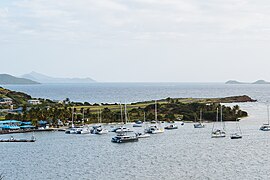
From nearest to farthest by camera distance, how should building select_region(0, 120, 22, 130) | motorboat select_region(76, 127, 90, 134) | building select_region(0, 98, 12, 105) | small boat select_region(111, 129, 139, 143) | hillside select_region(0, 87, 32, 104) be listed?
small boat select_region(111, 129, 139, 143), motorboat select_region(76, 127, 90, 134), building select_region(0, 120, 22, 130), building select_region(0, 98, 12, 105), hillside select_region(0, 87, 32, 104)

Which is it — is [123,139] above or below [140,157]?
above

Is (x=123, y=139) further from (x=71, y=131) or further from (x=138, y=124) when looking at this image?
(x=138, y=124)

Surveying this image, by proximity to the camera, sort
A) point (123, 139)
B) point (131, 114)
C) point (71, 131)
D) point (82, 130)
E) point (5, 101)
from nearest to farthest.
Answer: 1. point (123, 139)
2. point (71, 131)
3. point (82, 130)
4. point (131, 114)
5. point (5, 101)

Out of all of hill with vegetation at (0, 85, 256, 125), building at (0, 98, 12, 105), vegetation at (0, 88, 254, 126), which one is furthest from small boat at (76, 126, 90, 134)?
building at (0, 98, 12, 105)

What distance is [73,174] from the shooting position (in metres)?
46.2

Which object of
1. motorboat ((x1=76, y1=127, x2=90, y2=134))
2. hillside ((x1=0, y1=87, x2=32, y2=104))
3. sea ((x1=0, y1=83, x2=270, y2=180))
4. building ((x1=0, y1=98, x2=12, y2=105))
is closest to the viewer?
sea ((x1=0, y1=83, x2=270, y2=180))

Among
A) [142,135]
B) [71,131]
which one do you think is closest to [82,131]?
[71,131]

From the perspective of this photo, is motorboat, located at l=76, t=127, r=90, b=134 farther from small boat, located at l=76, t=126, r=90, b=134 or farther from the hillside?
the hillside

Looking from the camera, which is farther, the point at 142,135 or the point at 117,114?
the point at 117,114

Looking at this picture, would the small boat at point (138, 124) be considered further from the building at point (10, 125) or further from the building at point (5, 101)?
the building at point (5, 101)

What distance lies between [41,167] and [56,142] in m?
17.8

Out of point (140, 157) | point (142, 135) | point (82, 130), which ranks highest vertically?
point (82, 130)

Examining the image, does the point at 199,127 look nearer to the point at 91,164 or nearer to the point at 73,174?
the point at 91,164

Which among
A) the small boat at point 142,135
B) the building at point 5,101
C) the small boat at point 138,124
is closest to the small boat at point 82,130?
the small boat at point 142,135
